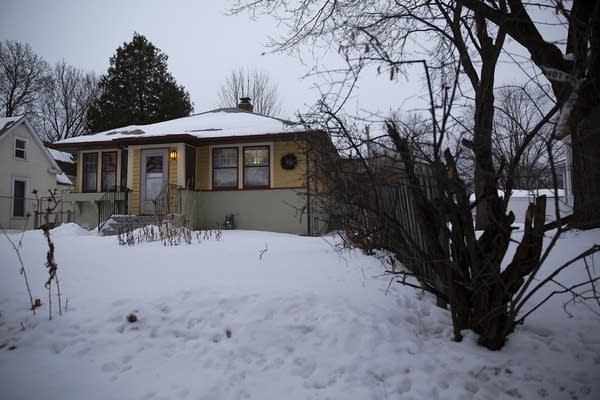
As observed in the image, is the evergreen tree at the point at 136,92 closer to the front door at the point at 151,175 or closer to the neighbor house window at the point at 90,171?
the neighbor house window at the point at 90,171

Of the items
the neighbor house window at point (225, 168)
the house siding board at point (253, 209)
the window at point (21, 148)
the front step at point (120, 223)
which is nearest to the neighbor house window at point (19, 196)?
the window at point (21, 148)

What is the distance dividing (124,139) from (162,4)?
6.00 m

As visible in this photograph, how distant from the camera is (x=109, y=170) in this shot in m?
13.4

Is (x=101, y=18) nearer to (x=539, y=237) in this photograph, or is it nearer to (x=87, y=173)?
(x=87, y=173)

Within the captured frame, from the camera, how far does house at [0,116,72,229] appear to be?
1723cm

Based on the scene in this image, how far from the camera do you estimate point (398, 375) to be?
220 cm

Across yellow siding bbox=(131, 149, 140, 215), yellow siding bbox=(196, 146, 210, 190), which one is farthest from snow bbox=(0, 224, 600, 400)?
yellow siding bbox=(131, 149, 140, 215)

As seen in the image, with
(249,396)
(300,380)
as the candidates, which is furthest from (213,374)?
(300,380)

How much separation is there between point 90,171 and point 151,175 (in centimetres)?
319

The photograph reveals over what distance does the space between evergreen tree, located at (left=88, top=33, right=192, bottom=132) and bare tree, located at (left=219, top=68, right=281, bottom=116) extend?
382 centimetres

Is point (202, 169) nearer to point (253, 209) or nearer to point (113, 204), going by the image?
point (253, 209)

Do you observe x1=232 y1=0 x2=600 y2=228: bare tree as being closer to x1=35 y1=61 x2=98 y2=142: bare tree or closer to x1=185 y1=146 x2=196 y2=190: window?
x1=185 y1=146 x2=196 y2=190: window

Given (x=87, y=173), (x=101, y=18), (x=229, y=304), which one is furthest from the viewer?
(x=87, y=173)

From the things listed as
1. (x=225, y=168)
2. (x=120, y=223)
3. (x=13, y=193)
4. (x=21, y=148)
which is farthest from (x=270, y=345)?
(x=21, y=148)
